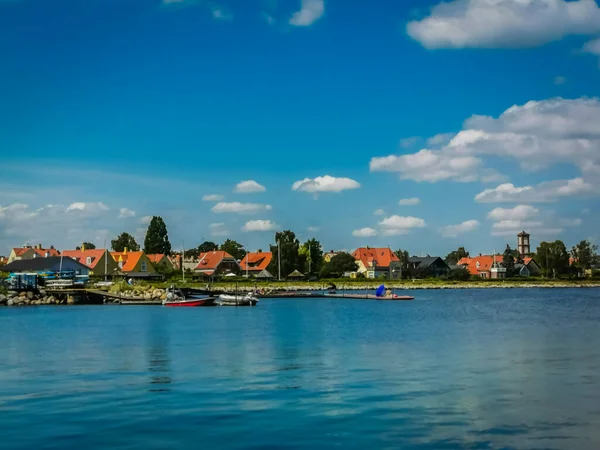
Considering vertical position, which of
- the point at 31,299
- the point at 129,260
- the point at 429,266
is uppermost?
the point at 129,260

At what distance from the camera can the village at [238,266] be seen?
129125 mm

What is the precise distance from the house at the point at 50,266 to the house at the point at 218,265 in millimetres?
Result: 28995

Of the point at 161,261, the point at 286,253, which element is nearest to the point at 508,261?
the point at 286,253

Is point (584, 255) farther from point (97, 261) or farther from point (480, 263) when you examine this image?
point (97, 261)

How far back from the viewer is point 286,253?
484 ft

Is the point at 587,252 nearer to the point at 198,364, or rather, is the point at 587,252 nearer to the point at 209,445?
the point at 198,364

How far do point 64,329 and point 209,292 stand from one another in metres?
44.1

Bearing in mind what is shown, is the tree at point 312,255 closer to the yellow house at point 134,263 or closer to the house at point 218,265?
the house at point 218,265

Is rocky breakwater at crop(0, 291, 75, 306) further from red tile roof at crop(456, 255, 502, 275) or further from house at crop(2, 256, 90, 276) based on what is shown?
red tile roof at crop(456, 255, 502, 275)

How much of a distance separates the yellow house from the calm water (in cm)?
8740

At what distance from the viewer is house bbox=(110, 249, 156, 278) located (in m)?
137

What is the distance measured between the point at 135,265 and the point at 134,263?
50cm

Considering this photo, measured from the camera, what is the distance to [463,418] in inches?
787

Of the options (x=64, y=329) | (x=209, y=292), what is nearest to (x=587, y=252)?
(x=209, y=292)
